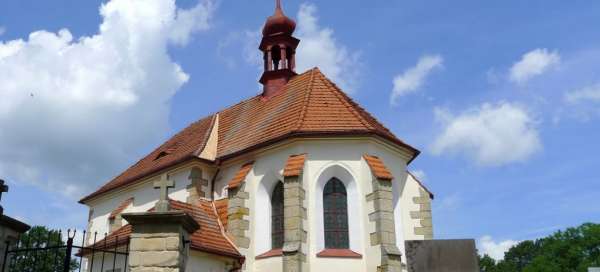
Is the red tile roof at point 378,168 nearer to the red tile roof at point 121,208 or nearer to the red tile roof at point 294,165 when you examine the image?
the red tile roof at point 294,165

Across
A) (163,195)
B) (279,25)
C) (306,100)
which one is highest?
Answer: (279,25)

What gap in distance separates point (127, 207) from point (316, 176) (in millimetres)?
7440

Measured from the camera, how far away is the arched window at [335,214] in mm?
14072

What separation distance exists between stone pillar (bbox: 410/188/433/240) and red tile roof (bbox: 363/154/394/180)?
1.59 metres

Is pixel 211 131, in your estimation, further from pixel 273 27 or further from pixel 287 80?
pixel 273 27

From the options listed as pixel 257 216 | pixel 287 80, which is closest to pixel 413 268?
pixel 257 216

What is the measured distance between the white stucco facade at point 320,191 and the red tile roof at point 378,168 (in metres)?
0.19

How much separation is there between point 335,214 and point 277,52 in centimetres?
834

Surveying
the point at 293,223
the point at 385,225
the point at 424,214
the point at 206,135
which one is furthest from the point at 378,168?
the point at 206,135

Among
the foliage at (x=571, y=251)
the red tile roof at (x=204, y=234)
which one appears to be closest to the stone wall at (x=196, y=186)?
the red tile roof at (x=204, y=234)

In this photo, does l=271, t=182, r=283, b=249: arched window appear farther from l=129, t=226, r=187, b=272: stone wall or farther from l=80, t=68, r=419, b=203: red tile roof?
l=129, t=226, r=187, b=272: stone wall

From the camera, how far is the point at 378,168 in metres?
14.2

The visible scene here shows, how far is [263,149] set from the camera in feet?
50.3

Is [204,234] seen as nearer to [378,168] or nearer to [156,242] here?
[378,168]
